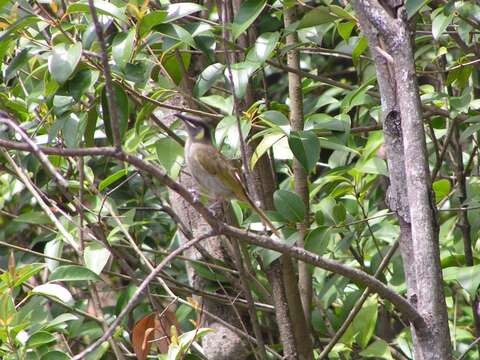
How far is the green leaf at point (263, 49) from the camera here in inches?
116

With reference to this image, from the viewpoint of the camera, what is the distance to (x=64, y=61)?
8.42ft

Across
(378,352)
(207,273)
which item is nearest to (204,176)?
(207,273)

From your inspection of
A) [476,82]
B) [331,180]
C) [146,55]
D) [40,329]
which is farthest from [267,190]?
[476,82]

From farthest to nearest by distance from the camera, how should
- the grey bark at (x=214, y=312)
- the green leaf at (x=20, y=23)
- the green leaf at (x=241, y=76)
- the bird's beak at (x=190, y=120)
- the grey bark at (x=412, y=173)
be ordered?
the grey bark at (x=214, y=312) < the bird's beak at (x=190, y=120) < the green leaf at (x=241, y=76) < the green leaf at (x=20, y=23) < the grey bark at (x=412, y=173)

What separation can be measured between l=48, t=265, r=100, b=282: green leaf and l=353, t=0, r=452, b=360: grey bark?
1.19m

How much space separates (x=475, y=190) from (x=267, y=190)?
2.86 ft

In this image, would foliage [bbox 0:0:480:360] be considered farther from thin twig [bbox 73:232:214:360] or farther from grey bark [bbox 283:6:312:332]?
thin twig [bbox 73:232:214:360]

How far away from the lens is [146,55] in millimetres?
3111

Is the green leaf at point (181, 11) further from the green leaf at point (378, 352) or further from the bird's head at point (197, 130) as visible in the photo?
the green leaf at point (378, 352)

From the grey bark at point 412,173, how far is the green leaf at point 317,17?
0.56 metres

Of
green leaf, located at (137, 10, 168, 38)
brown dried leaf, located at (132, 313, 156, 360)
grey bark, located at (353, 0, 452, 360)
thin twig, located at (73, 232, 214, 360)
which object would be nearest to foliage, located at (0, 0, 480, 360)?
green leaf, located at (137, 10, 168, 38)

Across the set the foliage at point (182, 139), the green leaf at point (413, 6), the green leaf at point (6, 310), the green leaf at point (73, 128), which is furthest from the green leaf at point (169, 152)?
the green leaf at point (413, 6)

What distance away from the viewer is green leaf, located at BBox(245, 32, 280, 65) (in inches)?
116

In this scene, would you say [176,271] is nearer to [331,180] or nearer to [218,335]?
[218,335]
